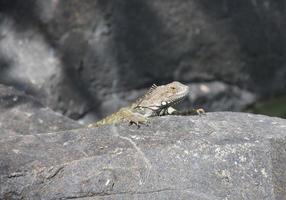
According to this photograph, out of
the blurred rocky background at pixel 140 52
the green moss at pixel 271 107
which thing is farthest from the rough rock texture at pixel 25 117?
the green moss at pixel 271 107

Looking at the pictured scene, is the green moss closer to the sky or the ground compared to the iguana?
closer to the ground

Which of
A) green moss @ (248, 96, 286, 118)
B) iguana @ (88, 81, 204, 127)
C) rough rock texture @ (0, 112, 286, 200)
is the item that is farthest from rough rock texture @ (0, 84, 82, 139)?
green moss @ (248, 96, 286, 118)

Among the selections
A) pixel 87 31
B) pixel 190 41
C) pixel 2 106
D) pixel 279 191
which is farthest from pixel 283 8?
pixel 279 191

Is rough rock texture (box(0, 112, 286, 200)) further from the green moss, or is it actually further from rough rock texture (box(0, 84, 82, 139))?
the green moss

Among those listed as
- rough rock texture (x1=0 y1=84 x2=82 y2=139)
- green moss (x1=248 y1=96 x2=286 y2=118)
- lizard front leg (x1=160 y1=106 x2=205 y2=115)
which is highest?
lizard front leg (x1=160 y1=106 x2=205 y2=115)

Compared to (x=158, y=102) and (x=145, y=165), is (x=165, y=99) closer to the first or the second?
(x=158, y=102)

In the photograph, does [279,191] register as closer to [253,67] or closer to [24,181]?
[24,181]
